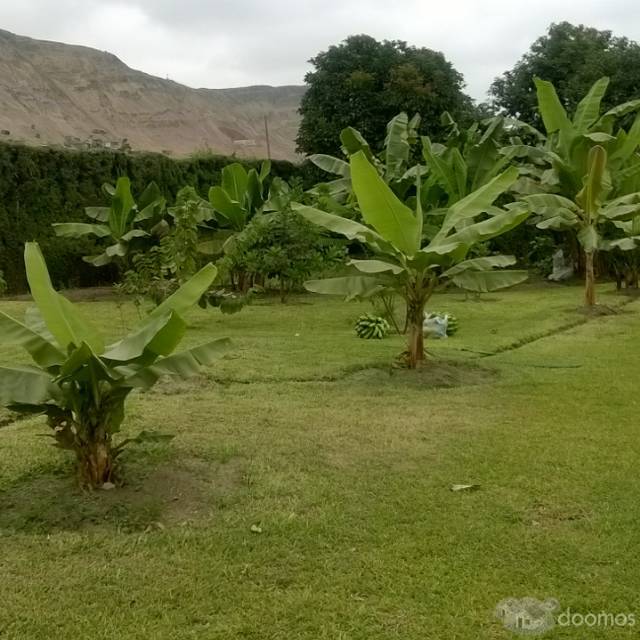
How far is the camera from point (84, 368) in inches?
127

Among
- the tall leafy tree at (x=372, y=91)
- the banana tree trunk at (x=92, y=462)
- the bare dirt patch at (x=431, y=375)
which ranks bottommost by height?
the bare dirt patch at (x=431, y=375)

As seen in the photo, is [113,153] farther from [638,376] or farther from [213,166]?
[638,376]

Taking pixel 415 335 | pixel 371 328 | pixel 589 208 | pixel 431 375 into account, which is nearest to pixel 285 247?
pixel 371 328

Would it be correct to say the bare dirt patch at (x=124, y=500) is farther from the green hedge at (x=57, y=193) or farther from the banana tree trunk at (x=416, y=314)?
the green hedge at (x=57, y=193)

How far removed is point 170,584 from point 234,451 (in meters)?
1.53

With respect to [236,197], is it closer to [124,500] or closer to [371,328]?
[371,328]

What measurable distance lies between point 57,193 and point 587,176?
10.3 m

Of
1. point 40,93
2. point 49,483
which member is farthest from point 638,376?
point 40,93

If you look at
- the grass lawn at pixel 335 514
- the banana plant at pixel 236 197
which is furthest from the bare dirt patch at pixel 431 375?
the banana plant at pixel 236 197

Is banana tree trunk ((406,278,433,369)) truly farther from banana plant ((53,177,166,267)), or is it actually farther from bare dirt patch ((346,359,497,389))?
banana plant ((53,177,166,267))

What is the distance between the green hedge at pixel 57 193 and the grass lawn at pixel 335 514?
9.75 m

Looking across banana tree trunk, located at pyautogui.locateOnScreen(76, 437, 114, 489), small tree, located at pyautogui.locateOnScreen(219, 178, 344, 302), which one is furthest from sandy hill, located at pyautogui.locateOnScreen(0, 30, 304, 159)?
banana tree trunk, located at pyautogui.locateOnScreen(76, 437, 114, 489)

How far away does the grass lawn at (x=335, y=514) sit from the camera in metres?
2.49

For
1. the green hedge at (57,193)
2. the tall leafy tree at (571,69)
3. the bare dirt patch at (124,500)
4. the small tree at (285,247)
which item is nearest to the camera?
the bare dirt patch at (124,500)
